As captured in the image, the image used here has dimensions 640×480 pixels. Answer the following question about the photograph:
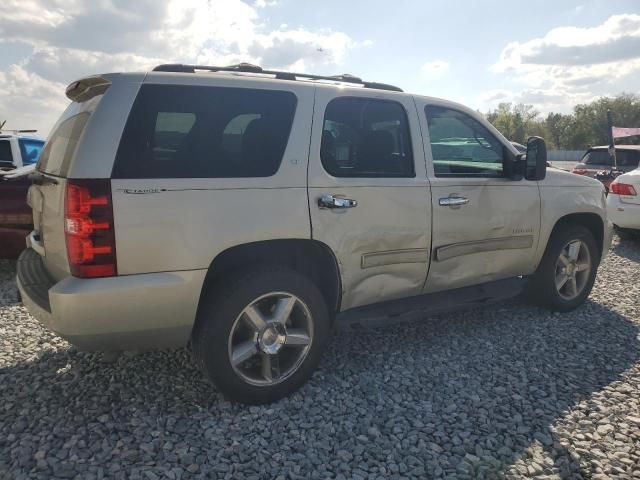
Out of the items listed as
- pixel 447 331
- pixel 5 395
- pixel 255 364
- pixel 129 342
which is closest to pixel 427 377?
pixel 447 331

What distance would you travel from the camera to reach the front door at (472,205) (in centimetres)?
360

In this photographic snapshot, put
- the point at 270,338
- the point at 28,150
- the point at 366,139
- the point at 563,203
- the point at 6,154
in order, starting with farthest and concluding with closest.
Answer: the point at 28,150, the point at 6,154, the point at 563,203, the point at 366,139, the point at 270,338

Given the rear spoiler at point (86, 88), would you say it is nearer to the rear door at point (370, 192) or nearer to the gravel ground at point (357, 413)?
the rear door at point (370, 192)

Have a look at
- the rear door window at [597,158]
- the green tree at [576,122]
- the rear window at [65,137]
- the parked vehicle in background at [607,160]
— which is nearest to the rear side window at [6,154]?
the rear window at [65,137]

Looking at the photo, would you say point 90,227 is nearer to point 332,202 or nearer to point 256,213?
point 256,213

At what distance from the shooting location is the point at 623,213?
773cm

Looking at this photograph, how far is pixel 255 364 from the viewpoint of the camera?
3.14m

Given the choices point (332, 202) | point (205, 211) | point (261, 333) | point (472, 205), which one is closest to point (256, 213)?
point (205, 211)

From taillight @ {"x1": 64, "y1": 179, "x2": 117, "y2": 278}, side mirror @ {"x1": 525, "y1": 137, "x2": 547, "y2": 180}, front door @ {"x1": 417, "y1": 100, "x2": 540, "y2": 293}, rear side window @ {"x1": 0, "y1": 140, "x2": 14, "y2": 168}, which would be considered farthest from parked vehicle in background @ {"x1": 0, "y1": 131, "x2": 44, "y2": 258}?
side mirror @ {"x1": 525, "y1": 137, "x2": 547, "y2": 180}

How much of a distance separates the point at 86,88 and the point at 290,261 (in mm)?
1604

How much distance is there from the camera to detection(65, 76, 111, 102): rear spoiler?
268cm

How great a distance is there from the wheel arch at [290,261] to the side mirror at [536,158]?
6.35ft

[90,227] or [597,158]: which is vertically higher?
[597,158]

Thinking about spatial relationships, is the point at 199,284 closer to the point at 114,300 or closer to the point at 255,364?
the point at 114,300
